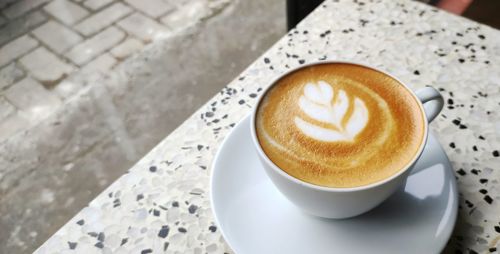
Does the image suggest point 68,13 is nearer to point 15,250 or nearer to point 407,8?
point 15,250

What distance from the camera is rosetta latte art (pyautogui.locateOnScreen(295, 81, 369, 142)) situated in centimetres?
48

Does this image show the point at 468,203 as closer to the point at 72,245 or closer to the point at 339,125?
the point at 339,125

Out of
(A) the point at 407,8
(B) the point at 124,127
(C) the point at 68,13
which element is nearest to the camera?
(A) the point at 407,8

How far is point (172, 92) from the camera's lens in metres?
1.66

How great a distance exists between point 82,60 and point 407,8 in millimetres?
1358

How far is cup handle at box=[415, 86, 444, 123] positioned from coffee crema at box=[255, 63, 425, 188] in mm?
11

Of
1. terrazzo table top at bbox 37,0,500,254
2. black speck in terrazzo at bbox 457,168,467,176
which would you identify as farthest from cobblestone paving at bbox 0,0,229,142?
black speck in terrazzo at bbox 457,168,467,176

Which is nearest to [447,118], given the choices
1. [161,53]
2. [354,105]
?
[354,105]

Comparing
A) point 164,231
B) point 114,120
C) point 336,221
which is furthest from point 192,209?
point 114,120

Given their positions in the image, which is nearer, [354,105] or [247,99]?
[354,105]

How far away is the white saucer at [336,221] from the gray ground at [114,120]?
0.99 metres

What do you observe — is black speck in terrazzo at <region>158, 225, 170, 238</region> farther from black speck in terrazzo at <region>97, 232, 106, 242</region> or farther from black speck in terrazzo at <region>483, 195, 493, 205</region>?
black speck in terrazzo at <region>483, 195, 493, 205</region>

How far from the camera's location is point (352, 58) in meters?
0.70

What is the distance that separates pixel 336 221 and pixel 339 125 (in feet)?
0.33
